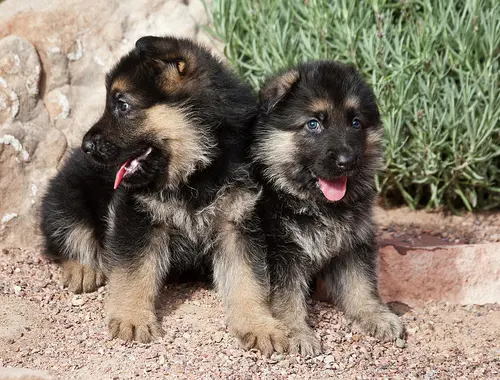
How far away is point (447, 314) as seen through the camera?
595cm

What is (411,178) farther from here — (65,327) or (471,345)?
(65,327)

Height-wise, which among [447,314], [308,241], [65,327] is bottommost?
[447,314]

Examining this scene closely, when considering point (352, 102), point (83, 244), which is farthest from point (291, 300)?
point (83, 244)

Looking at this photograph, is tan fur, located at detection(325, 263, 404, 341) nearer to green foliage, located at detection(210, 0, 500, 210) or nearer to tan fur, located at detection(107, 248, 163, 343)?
tan fur, located at detection(107, 248, 163, 343)

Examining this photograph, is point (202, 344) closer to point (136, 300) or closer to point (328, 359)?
point (136, 300)

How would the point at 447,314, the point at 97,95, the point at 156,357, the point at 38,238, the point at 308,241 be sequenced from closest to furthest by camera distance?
1. the point at 156,357
2. the point at 308,241
3. the point at 447,314
4. the point at 38,238
5. the point at 97,95

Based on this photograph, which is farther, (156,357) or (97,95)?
(97,95)

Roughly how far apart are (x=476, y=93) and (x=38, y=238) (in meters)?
3.92

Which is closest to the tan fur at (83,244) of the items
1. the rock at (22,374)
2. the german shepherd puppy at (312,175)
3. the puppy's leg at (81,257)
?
A: the puppy's leg at (81,257)

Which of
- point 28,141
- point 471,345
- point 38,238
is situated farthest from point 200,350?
point 28,141

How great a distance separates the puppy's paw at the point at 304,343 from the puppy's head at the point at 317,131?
0.86 meters

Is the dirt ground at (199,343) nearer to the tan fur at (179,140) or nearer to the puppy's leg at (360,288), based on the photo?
the puppy's leg at (360,288)

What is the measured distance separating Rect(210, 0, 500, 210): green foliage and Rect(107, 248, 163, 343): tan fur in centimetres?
250

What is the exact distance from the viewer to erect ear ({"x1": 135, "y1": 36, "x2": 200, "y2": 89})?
196 inches
